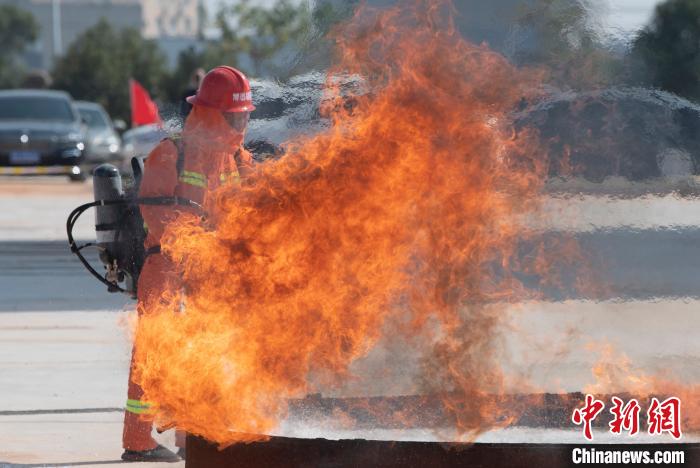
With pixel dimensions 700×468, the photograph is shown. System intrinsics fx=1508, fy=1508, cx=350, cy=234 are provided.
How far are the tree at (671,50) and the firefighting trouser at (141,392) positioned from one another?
9.37ft

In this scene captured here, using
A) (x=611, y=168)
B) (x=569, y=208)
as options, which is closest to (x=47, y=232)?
(x=611, y=168)

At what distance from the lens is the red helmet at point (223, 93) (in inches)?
241

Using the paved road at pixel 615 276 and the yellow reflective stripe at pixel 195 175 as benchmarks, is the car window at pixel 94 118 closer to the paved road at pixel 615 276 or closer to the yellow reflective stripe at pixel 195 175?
the paved road at pixel 615 276

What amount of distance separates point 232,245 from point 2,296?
6.69 m

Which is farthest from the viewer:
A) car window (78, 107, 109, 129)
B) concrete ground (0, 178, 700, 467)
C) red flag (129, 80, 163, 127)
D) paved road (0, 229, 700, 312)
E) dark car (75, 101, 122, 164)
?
red flag (129, 80, 163, 127)

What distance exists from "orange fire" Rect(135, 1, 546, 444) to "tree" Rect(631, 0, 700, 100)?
2.24 meters

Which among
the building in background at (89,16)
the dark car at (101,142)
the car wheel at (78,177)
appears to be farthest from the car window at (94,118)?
the building in background at (89,16)

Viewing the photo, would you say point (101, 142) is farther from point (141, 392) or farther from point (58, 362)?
point (141, 392)

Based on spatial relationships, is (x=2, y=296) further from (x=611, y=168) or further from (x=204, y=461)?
(x=204, y=461)

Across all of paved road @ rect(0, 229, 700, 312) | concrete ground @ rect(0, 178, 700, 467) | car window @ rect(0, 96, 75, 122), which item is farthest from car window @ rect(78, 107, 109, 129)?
paved road @ rect(0, 229, 700, 312)

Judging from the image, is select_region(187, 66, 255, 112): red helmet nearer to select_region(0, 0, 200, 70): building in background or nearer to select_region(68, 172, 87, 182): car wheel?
select_region(68, 172, 87, 182): car wheel

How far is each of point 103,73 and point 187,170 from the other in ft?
168

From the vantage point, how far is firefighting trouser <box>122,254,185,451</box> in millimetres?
6074

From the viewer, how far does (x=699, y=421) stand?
616cm
